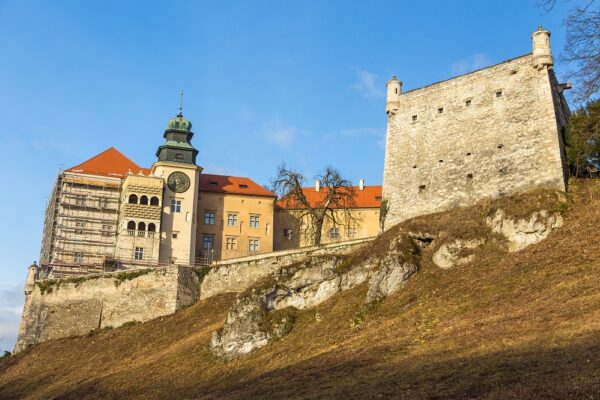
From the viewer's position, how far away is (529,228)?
31.6m

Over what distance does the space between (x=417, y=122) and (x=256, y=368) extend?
18717 mm

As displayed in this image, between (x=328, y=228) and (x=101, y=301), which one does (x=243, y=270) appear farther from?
(x=328, y=228)

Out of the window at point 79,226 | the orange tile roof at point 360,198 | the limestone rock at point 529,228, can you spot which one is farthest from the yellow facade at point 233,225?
the limestone rock at point 529,228

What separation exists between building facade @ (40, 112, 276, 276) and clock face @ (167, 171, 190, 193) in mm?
83

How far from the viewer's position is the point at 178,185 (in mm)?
56188

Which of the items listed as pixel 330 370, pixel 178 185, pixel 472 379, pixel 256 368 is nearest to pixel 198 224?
pixel 178 185

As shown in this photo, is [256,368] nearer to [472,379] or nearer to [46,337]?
[472,379]

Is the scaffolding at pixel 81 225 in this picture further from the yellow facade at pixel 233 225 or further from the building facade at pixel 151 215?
the yellow facade at pixel 233 225

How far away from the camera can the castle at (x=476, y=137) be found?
35.5 m

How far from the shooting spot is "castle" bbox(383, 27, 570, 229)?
117 ft

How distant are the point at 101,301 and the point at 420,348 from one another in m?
29.7

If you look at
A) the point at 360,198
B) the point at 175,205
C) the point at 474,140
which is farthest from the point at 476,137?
the point at 175,205

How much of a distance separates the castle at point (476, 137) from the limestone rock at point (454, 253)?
181 inches

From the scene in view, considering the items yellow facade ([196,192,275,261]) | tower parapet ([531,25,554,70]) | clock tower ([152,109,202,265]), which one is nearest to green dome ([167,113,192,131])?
clock tower ([152,109,202,265])
